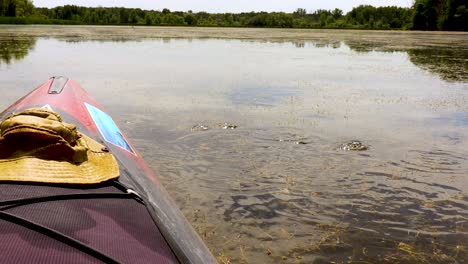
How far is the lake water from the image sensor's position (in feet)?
15.5

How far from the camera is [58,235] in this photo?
6.88 ft

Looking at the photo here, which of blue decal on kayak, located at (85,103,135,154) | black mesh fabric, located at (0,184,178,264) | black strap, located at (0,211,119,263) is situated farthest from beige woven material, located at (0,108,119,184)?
blue decal on kayak, located at (85,103,135,154)

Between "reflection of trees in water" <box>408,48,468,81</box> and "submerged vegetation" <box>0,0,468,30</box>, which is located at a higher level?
"submerged vegetation" <box>0,0,468,30</box>

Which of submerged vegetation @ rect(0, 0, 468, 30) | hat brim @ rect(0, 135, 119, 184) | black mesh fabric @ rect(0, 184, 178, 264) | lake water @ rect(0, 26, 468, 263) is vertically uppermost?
submerged vegetation @ rect(0, 0, 468, 30)

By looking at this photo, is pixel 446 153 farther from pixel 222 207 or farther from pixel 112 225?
pixel 112 225

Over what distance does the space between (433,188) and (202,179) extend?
3.07 m

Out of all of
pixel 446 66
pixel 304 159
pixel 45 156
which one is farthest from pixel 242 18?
pixel 45 156

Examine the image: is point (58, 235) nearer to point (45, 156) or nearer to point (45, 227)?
point (45, 227)

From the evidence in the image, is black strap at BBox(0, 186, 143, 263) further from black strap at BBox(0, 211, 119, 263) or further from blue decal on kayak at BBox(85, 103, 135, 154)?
blue decal on kayak at BBox(85, 103, 135, 154)

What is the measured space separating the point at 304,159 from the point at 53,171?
5032mm

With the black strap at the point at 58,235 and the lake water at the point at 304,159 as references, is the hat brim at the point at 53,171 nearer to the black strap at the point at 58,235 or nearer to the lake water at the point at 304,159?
the black strap at the point at 58,235

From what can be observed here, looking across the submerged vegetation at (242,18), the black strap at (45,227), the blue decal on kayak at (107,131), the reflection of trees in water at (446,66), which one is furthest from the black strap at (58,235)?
the submerged vegetation at (242,18)

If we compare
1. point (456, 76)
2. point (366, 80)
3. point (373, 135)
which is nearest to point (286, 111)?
point (373, 135)

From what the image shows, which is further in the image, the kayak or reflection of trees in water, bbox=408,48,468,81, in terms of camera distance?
reflection of trees in water, bbox=408,48,468,81
